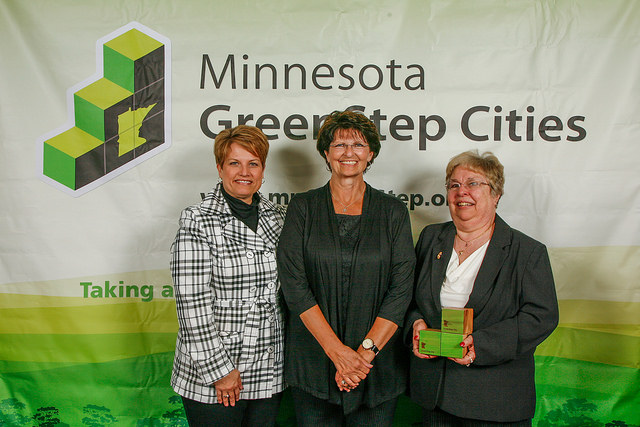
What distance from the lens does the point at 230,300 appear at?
1745 millimetres

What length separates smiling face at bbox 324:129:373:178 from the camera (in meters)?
1.77

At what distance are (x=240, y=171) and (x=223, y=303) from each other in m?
A: 0.49

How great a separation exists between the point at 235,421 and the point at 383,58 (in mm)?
1826

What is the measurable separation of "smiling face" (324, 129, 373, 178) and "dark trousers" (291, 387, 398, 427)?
846mm

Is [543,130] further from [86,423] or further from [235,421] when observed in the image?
[86,423]

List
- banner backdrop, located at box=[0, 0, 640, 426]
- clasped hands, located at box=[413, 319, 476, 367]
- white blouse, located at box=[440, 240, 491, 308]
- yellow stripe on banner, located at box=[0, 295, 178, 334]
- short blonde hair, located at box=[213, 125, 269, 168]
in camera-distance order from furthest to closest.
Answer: yellow stripe on banner, located at box=[0, 295, 178, 334] < banner backdrop, located at box=[0, 0, 640, 426] < short blonde hair, located at box=[213, 125, 269, 168] < white blouse, located at box=[440, 240, 491, 308] < clasped hands, located at box=[413, 319, 476, 367]

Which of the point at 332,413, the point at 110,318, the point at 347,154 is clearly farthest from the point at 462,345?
the point at 110,318

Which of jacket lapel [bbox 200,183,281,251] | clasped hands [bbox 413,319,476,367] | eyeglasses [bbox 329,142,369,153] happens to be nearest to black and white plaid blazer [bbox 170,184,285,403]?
jacket lapel [bbox 200,183,281,251]

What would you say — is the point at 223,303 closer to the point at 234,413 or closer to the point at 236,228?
the point at 236,228

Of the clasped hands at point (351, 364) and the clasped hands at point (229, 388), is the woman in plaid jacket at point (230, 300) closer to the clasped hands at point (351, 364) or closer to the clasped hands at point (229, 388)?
the clasped hands at point (229, 388)

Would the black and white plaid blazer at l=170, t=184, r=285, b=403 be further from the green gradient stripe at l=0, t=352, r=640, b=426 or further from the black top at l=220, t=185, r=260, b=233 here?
the green gradient stripe at l=0, t=352, r=640, b=426

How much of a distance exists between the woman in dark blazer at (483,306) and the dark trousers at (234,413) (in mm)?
558

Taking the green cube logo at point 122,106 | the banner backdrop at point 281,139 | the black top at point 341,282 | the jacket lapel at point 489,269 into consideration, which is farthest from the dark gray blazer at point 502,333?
the green cube logo at point 122,106

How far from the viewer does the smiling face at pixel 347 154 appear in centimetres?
177
